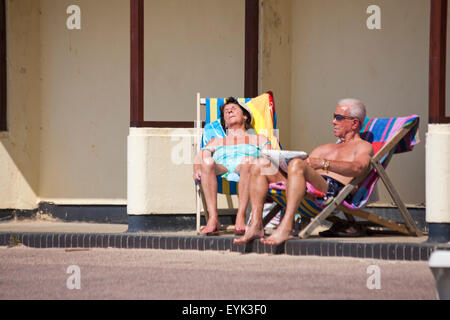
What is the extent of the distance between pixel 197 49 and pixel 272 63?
76cm

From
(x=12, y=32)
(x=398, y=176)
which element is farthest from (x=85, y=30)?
(x=398, y=176)

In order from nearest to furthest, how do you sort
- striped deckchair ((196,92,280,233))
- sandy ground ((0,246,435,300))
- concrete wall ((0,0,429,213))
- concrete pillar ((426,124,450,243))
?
sandy ground ((0,246,435,300))
concrete pillar ((426,124,450,243))
striped deckchair ((196,92,280,233))
concrete wall ((0,0,429,213))

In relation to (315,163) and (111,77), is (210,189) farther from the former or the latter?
(111,77)

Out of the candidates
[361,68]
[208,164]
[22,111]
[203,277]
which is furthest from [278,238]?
[22,111]

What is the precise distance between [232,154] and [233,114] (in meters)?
0.39

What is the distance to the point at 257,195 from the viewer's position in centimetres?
722

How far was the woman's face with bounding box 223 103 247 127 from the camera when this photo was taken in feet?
27.0

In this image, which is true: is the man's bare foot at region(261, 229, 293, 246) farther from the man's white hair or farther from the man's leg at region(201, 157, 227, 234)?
the man's white hair

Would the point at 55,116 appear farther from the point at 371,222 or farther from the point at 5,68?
the point at 371,222

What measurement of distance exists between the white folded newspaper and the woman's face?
906 millimetres

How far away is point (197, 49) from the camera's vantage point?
31.3 ft

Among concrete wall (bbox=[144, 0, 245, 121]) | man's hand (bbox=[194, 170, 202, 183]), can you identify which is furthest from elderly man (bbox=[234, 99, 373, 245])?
concrete wall (bbox=[144, 0, 245, 121])

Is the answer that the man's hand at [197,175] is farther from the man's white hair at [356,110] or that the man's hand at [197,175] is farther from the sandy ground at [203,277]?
the man's white hair at [356,110]

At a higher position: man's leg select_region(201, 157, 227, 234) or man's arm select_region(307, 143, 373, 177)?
man's arm select_region(307, 143, 373, 177)
